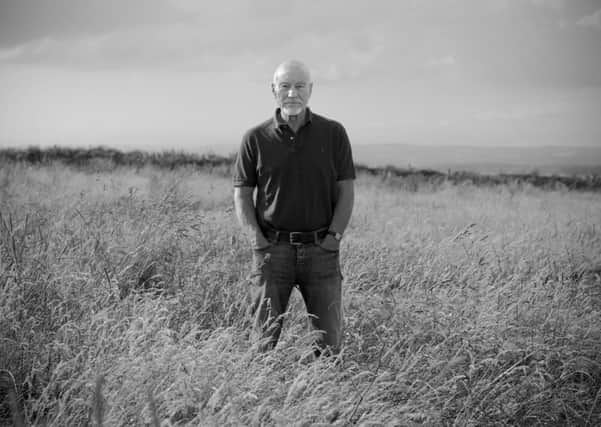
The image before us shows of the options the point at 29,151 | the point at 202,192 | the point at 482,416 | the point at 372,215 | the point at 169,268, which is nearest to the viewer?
the point at 482,416

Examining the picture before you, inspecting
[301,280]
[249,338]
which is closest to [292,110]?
[301,280]

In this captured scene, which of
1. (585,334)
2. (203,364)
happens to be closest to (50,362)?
(203,364)

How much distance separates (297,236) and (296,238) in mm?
14

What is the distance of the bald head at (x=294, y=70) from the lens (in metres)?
2.71

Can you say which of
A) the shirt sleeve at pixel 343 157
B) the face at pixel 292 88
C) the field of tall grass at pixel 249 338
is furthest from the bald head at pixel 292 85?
the field of tall grass at pixel 249 338

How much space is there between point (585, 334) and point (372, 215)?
4.87m

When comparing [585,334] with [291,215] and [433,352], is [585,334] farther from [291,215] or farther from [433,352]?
[291,215]

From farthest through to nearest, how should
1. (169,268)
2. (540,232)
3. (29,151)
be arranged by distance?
(29,151), (540,232), (169,268)

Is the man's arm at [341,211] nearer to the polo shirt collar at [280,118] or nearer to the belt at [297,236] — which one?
the belt at [297,236]

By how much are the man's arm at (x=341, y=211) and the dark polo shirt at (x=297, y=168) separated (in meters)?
0.04

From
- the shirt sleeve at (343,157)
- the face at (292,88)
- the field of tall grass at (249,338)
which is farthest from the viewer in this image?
the shirt sleeve at (343,157)

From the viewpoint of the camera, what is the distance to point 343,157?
2.85m

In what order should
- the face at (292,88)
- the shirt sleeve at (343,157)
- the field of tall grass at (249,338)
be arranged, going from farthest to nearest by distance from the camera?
the shirt sleeve at (343,157)
the face at (292,88)
the field of tall grass at (249,338)

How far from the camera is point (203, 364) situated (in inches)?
92.9
